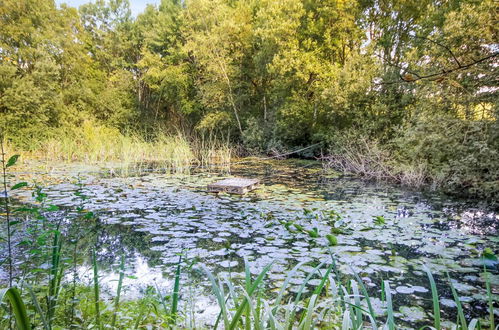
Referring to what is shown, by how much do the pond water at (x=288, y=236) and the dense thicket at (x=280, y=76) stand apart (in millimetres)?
2255

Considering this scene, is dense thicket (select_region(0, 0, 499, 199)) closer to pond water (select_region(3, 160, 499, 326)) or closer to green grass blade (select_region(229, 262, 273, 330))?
pond water (select_region(3, 160, 499, 326))

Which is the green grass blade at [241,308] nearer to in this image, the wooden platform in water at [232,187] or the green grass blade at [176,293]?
the green grass blade at [176,293]

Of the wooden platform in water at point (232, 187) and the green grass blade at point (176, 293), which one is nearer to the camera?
the green grass blade at point (176, 293)

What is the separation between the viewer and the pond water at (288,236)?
2.32 metres

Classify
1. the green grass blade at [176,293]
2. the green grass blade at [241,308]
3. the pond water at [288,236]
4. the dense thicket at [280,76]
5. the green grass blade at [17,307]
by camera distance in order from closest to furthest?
the green grass blade at [17,307] → the green grass blade at [241,308] → the green grass blade at [176,293] → the pond water at [288,236] → the dense thicket at [280,76]

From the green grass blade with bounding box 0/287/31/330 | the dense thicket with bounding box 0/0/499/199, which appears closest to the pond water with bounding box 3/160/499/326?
the green grass blade with bounding box 0/287/31/330

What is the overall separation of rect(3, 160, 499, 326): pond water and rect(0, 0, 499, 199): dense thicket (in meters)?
2.26

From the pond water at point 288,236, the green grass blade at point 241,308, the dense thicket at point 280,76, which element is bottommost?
the pond water at point 288,236

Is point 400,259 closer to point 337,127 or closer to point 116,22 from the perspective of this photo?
point 337,127

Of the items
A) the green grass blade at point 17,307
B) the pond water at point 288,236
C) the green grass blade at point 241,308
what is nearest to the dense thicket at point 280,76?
the pond water at point 288,236

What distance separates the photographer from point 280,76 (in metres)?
13.0

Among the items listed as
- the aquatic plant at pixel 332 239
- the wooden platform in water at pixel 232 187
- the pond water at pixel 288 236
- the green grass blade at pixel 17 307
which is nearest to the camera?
the green grass blade at pixel 17 307

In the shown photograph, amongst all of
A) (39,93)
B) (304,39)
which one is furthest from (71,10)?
Result: (304,39)

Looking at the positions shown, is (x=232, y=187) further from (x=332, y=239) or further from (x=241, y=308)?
(x=241, y=308)
